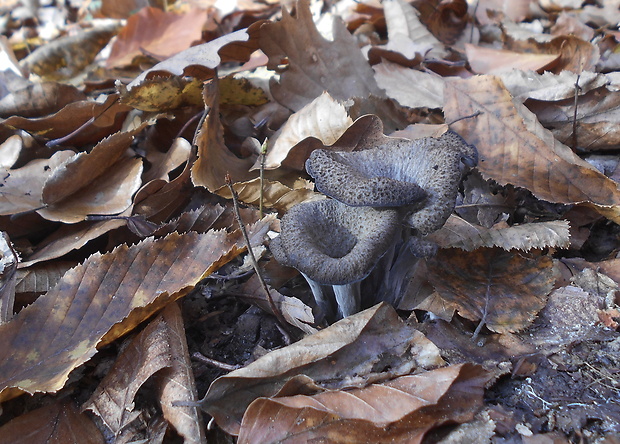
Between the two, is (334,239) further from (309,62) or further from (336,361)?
(309,62)

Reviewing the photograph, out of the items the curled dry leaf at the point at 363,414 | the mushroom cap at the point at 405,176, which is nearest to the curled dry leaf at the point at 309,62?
the mushroom cap at the point at 405,176

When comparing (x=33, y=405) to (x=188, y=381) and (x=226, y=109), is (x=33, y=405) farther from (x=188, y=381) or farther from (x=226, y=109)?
(x=226, y=109)

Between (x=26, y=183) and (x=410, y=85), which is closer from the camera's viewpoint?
(x=26, y=183)

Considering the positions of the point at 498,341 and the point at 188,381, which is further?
the point at 498,341

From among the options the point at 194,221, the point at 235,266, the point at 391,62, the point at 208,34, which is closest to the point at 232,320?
the point at 235,266

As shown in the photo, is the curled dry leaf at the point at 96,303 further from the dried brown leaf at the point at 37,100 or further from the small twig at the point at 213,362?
the dried brown leaf at the point at 37,100

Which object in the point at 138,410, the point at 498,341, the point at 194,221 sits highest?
the point at 194,221

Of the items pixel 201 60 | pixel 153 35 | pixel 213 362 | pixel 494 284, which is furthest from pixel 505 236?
pixel 153 35

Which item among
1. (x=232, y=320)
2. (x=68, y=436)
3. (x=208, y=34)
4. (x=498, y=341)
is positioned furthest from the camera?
(x=208, y=34)
